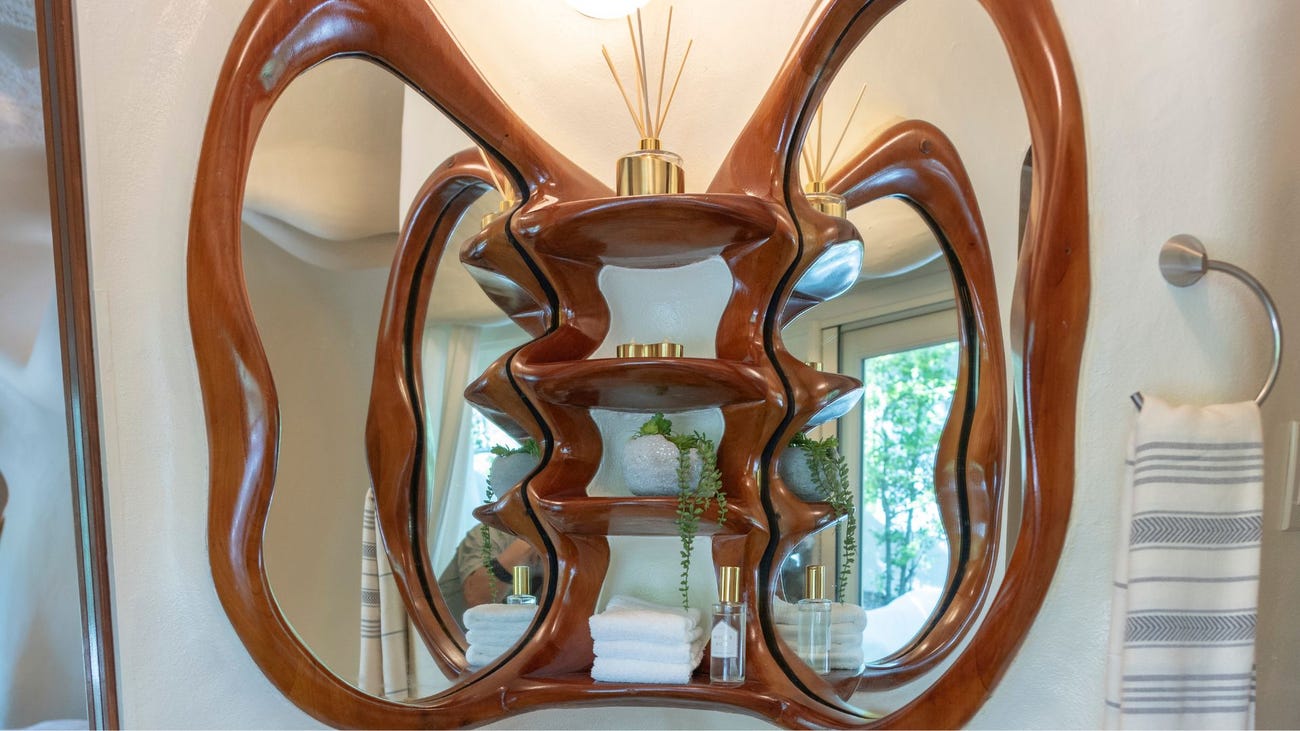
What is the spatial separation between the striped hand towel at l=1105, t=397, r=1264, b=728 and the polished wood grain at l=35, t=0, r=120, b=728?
3.37 ft

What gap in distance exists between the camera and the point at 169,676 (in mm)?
1089

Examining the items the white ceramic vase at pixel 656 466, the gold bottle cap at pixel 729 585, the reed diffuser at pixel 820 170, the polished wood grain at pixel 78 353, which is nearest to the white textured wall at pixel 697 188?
the polished wood grain at pixel 78 353

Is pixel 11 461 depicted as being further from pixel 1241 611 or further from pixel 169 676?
pixel 1241 611

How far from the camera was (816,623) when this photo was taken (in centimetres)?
108

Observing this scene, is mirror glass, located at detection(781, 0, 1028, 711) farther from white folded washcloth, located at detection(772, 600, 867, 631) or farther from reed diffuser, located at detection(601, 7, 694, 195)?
reed diffuser, located at detection(601, 7, 694, 195)

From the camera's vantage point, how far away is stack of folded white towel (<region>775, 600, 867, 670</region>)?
3.46 ft

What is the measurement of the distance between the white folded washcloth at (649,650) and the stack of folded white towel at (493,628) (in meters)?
0.11

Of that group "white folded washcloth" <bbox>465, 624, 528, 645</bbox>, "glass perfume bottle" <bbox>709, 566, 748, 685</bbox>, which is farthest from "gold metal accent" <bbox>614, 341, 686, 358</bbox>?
"white folded washcloth" <bbox>465, 624, 528, 645</bbox>

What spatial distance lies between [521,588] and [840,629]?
14.7 inches

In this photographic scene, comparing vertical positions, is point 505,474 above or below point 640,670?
above

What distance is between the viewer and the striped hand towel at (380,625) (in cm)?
111

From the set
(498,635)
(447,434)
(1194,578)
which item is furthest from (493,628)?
(1194,578)

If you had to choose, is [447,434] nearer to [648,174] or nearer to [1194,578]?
[648,174]

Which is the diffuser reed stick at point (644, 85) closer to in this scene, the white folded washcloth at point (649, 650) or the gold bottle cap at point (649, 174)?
the gold bottle cap at point (649, 174)
